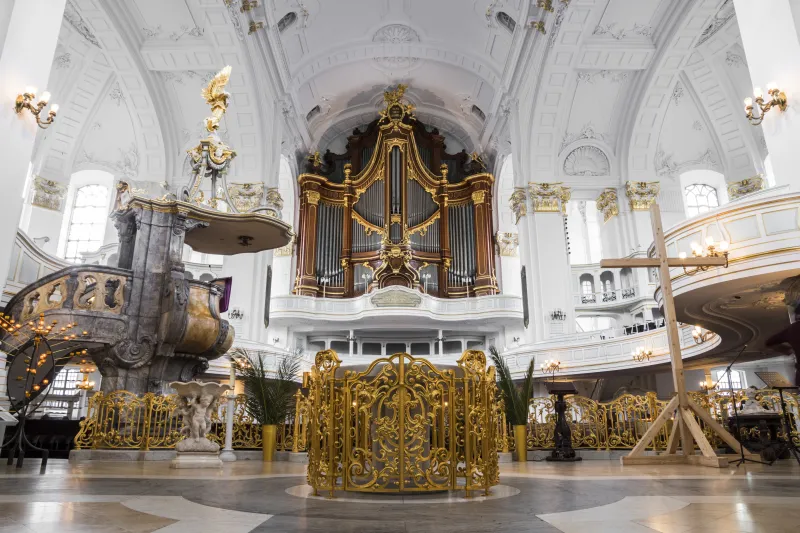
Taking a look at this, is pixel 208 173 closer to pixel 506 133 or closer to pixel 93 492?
pixel 93 492

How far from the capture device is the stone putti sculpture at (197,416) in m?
7.41

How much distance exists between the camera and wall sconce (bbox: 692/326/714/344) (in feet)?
39.0

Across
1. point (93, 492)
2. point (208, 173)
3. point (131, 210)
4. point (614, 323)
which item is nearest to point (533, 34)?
point (614, 323)

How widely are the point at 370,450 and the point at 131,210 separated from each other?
701 centimetres

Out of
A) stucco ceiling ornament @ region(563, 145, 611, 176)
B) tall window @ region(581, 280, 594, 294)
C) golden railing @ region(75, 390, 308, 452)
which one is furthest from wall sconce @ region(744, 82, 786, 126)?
tall window @ region(581, 280, 594, 294)

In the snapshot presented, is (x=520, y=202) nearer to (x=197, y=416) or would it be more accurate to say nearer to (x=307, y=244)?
(x=307, y=244)

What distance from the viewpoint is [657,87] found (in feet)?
59.6

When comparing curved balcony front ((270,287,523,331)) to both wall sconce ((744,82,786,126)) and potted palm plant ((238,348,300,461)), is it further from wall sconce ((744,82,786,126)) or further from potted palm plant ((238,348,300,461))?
wall sconce ((744,82,786,126))

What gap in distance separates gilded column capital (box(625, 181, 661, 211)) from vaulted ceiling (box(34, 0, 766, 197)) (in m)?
0.41

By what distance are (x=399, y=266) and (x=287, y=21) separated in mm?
9525

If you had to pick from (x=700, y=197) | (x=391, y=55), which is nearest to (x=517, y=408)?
(x=700, y=197)

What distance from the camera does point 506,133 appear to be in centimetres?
2223

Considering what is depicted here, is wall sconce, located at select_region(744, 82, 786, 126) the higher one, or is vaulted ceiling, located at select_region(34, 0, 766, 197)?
vaulted ceiling, located at select_region(34, 0, 766, 197)

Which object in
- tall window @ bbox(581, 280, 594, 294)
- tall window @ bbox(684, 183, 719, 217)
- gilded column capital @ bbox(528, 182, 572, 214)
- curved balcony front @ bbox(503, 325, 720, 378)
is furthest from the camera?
tall window @ bbox(684, 183, 719, 217)
